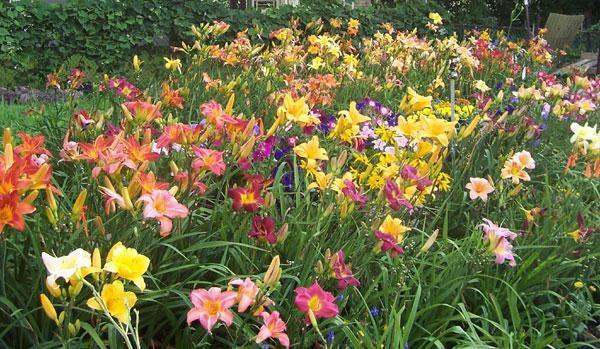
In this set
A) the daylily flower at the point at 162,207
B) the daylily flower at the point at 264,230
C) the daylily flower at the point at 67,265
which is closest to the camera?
the daylily flower at the point at 67,265

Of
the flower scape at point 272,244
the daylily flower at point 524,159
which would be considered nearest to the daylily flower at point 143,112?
the flower scape at point 272,244

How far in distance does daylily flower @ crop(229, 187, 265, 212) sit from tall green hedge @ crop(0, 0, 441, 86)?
19.8ft

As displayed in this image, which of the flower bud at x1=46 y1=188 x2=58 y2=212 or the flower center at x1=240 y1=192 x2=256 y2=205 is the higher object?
the flower bud at x1=46 y1=188 x2=58 y2=212

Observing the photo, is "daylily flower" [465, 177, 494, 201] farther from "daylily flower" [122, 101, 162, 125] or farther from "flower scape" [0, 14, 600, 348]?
"daylily flower" [122, 101, 162, 125]

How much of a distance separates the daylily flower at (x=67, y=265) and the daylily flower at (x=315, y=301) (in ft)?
1.54

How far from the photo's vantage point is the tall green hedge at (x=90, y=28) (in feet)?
26.6

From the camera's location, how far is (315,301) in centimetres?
147

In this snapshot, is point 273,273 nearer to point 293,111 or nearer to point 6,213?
point 6,213

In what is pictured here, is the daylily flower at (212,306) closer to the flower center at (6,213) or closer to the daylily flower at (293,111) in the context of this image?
the flower center at (6,213)

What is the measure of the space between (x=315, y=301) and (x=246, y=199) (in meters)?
0.46

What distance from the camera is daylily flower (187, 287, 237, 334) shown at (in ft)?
4.21

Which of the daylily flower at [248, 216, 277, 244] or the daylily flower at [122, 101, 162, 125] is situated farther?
the daylily flower at [122, 101, 162, 125]

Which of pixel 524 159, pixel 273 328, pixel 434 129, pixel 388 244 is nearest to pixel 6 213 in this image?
pixel 273 328

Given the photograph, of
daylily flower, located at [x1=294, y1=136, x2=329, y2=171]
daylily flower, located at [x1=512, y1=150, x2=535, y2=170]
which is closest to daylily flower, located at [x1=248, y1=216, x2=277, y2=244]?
daylily flower, located at [x1=294, y1=136, x2=329, y2=171]
